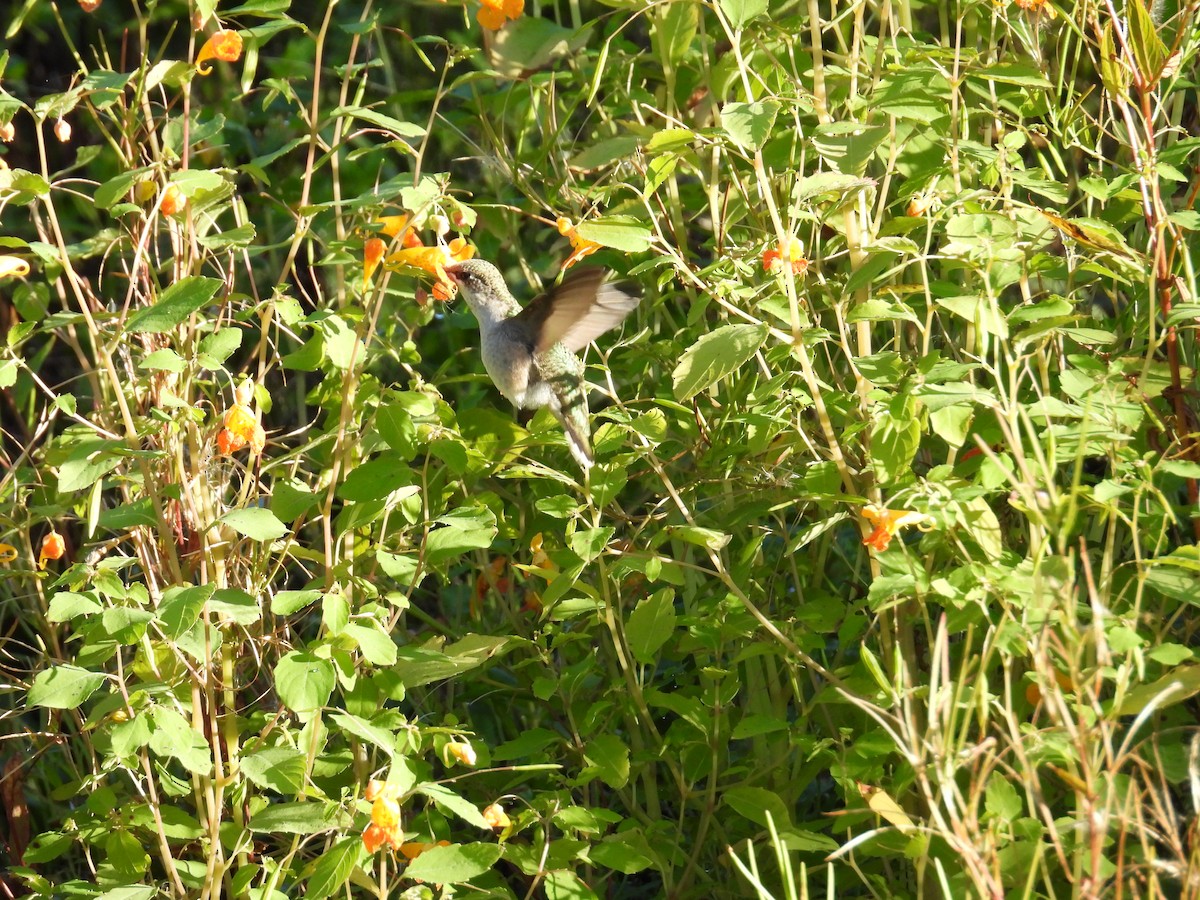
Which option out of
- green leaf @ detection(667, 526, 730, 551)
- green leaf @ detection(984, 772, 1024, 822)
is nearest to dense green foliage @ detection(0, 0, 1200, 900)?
green leaf @ detection(984, 772, 1024, 822)

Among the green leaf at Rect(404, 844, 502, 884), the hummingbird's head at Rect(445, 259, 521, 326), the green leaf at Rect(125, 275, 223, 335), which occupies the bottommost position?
the green leaf at Rect(404, 844, 502, 884)

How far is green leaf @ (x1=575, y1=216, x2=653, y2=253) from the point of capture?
165 cm

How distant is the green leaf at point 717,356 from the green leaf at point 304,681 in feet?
1.78

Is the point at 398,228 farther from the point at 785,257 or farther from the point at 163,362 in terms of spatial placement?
the point at 785,257

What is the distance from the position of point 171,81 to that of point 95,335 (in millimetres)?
356

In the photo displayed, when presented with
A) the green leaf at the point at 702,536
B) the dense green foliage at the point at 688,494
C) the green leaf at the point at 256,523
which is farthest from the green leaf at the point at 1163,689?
the green leaf at the point at 256,523

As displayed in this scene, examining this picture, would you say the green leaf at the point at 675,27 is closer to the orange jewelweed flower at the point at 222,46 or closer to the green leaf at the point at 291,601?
the orange jewelweed flower at the point at 222,46

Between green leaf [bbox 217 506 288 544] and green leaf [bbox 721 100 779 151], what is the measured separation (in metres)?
0.68

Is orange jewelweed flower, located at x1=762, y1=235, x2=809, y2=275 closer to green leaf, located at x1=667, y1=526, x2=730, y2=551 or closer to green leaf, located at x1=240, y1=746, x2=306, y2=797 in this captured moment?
green leaf, located at x1=667, y1=526, x2=730, y2=551

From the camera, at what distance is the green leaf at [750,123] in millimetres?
1559

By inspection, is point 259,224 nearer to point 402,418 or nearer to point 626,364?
point 626,364

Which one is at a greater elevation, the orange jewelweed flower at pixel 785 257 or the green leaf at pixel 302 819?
the orange jewelweed flower at pixel 785 257

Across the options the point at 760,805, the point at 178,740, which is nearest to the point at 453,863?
the point at 178,740

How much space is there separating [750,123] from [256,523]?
28.6 inches
